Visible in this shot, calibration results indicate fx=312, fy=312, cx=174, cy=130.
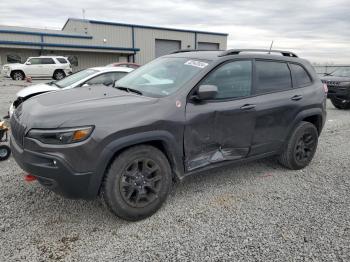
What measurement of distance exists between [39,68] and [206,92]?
2065cm

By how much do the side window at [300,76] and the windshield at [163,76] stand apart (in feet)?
5.45

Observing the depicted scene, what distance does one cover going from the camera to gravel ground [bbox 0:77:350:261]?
A: 2.74m

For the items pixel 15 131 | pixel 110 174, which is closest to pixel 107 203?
pixel 110 174

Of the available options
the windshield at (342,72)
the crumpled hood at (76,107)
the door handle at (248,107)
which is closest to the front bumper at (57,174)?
the crumpled hood at (76,107)

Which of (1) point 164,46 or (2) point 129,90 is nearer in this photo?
(2) point 129,90

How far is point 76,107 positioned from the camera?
9.68 ft

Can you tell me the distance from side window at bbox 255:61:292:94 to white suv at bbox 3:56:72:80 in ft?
65.6

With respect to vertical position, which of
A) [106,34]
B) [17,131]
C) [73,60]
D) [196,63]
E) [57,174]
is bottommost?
[57,174]

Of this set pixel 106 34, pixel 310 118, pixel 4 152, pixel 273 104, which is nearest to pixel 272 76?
pixel 273 104

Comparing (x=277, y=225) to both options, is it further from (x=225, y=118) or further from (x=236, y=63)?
(x=236, y=63)

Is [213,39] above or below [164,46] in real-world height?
above

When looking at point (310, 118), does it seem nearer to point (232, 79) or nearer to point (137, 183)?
point (232, 79)

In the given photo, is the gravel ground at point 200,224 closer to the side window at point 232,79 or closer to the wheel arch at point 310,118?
the wheel arch at point 310,118

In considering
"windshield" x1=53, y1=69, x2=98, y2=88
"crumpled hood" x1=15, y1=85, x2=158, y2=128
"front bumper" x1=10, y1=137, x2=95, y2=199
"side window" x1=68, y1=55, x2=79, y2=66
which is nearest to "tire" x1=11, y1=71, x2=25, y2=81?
"side window" x1=68, y1=55, x2=79, y2=66
